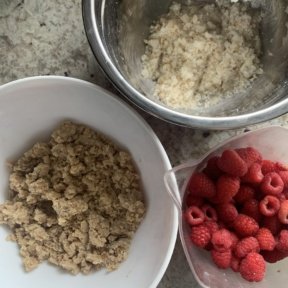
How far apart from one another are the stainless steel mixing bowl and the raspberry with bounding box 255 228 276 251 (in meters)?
0.20

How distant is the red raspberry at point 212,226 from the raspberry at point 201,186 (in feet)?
0.15

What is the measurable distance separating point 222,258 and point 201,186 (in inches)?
5.0

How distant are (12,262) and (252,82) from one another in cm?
57

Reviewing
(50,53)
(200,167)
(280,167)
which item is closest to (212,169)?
(200,167)

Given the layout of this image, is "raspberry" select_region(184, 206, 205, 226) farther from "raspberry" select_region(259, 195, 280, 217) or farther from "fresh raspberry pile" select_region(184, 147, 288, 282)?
"raspberry" select_region(259, 195, 280, 217)

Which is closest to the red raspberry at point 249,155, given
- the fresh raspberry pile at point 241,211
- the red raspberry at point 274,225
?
the fresh raspberry pile at point 241,211

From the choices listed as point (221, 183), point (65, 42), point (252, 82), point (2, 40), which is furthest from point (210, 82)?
point (2, 40)

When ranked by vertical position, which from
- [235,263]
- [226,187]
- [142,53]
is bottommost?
[235,263]

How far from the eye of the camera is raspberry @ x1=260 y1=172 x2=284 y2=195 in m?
0.89

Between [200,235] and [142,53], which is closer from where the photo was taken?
[200,235]

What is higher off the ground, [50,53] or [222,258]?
[50,53]

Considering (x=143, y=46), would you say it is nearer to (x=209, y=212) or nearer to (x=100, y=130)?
(x=100, y=130)

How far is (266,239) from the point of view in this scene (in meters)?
0.89

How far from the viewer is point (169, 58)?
3.15 feet
